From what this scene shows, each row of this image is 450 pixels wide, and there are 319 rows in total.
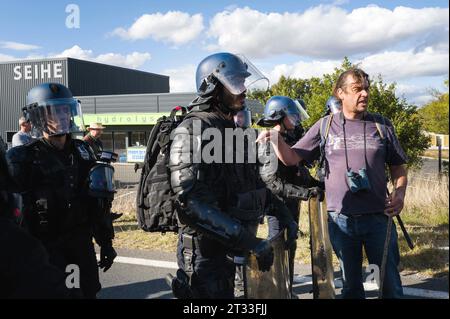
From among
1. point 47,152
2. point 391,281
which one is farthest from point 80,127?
point 391,281

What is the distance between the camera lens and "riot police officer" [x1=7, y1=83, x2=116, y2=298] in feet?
8.70

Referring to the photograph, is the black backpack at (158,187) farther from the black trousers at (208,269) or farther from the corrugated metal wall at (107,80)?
the corrugated metal wall at (107,80)

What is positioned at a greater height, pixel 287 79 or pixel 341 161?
pixel 287 79

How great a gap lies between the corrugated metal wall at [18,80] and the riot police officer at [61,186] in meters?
29.0

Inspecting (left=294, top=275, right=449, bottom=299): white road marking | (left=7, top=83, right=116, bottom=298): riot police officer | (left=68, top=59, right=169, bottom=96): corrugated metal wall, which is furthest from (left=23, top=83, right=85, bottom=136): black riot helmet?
(left=68, top=59, right=169, bottom=96): corrugated metal wall

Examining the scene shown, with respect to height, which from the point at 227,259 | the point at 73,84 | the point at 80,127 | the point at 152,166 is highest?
the point at 73,84

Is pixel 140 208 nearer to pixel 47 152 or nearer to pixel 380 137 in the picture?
pixel 47 152

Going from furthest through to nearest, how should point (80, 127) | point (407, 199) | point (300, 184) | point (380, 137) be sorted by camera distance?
point (407, 199) < point (300, 184) < point (80, 127) < point (380, 137)

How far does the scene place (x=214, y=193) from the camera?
2.37 metres

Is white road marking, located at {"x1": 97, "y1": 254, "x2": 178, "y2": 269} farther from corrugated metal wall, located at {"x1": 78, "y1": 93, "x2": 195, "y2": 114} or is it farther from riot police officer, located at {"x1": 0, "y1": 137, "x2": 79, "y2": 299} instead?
corrugated metal wall, located at {"x1": 78, "y1": 93, "x2": 195, "y2": 114}

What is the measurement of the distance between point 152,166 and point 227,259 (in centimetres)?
73

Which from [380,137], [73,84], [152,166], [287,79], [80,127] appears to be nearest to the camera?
[152,166]

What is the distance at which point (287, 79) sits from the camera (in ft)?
108

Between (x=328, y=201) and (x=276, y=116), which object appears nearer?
(x=328, y=201)
